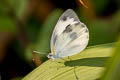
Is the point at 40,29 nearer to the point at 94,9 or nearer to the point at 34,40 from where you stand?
the point at 34,40

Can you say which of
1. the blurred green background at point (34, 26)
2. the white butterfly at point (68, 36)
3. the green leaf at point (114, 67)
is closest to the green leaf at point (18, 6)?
the blurred green background at point (34, 26)

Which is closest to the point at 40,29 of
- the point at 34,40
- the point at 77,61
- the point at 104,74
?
the point at 34,40

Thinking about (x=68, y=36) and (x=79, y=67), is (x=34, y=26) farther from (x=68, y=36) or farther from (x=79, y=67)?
(x=79, y=67)

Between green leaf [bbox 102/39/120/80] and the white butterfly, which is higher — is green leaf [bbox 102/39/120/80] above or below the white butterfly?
above

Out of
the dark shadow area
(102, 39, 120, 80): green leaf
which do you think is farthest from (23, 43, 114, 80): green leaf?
(102, 39, 120, 80): green leaf

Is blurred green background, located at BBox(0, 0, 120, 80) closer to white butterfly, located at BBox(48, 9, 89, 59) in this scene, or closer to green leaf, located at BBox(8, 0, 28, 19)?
green leaf, located at BBox(8, 0, 28, 19)

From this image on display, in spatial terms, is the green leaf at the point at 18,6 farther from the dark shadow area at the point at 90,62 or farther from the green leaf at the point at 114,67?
the green leaf at the point at 114,67

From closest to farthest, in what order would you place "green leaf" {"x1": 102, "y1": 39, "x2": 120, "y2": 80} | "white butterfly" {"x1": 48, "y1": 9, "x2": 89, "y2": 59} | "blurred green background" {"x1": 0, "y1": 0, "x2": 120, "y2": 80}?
"green leaf" {"x1": 102, "y1": 39, "x2": 120, "y2": 80} < "white butterfly" {"x1": 48, "y1": 9, "x2": 89, "y2": 59} < "blurred green background" {"x1": 0, "y1": 0, "x2": 120, "y2": 80}
